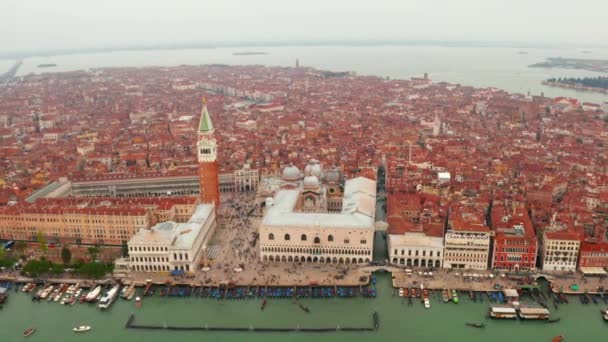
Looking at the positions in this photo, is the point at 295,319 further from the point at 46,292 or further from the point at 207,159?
the point at 207,159

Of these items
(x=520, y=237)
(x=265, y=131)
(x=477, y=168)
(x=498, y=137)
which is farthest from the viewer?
(x=265, y=131)

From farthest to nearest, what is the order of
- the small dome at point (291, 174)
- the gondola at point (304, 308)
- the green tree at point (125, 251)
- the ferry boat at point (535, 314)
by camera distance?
the small dome at point (291, 174)
the green tree at point (125, 251)
the gondola at point (304, 308)
the ferry boat at point (535, 314)

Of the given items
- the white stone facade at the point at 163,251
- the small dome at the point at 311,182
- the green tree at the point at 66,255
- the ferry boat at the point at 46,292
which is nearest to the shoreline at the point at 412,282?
the ferry boat at the point at 46,292

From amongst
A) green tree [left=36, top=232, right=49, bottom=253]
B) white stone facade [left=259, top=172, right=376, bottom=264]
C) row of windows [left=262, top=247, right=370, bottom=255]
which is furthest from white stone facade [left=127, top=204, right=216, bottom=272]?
green tree [left=36, top=232, right=49, bottom=253]

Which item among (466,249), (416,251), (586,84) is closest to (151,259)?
(416,251)

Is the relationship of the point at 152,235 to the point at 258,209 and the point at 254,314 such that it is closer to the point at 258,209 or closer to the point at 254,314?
the point at 254,314

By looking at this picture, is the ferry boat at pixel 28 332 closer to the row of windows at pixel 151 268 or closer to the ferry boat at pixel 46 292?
the ferry boat at pixel 46 292

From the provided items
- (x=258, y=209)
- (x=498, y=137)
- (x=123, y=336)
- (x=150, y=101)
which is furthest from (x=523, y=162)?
(x=150, y=101)
